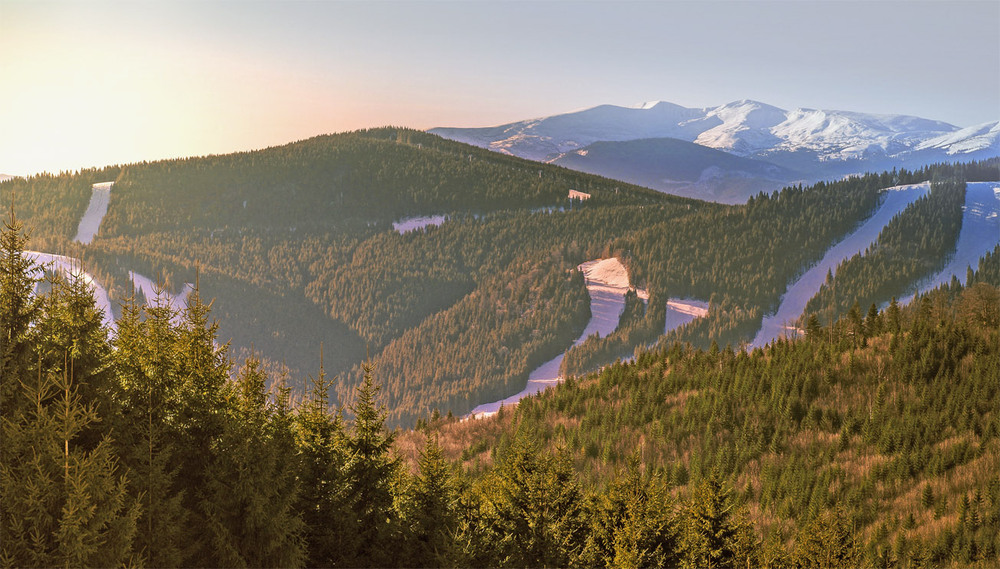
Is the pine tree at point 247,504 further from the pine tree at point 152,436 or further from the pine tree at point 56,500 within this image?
the pine tree at point 56,500

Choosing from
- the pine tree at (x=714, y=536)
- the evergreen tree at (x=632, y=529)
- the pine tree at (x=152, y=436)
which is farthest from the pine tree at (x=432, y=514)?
the pine tree at (x=714, y=536)

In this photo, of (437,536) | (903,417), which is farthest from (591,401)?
(437,536)

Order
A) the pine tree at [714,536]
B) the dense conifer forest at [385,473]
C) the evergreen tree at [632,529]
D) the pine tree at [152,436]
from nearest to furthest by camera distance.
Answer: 1. the dense conifer forest at [385,473]
2. the pine tree at [152,436]
3. the evergreen tree at [632,529]
4. the pine tree at [714,536]

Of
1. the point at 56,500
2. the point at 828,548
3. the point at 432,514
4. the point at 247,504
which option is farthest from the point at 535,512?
the point at 56,500

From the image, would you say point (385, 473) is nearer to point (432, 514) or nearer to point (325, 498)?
point (325, 498)

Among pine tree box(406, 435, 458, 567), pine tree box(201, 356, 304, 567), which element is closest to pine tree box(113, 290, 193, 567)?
pine tree box(201, 356, 304, 567)

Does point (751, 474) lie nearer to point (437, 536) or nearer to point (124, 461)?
point (437, 536)

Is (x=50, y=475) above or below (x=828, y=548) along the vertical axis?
above

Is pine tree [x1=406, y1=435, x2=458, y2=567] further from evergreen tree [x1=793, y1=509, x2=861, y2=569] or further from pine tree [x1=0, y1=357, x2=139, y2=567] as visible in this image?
evergreen tree [x1=793, y1=509, x2=861, y2=569]
